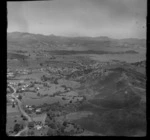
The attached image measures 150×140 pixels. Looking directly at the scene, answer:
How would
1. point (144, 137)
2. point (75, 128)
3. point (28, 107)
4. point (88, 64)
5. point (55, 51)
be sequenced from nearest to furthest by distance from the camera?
point (144, 137)
point (75, 128)
point (28, 107)
point (88, 64)
point (55, 51)

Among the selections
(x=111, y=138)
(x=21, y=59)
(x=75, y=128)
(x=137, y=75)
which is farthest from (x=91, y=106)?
(x=21, y=59)

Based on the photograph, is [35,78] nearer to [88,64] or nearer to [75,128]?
[88,64]

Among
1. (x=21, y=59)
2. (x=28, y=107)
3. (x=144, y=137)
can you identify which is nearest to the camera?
(x=144, y=137)

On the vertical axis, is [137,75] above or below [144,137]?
above

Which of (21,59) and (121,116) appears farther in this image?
(21,59)
